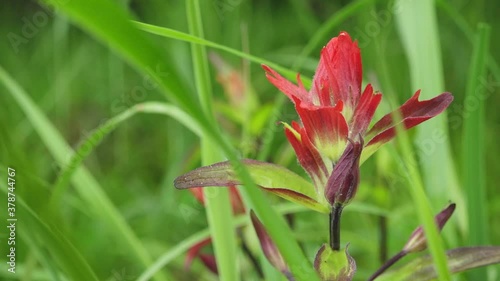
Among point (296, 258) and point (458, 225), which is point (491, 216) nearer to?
point (458, 225)

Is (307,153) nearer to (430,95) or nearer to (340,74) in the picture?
(340,74)

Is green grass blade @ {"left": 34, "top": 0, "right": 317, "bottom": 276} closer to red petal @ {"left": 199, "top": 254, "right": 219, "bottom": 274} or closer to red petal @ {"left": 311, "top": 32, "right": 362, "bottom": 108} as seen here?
red petal @ {"left": 311, "top": 32, "right": 362, "bottom": 108}

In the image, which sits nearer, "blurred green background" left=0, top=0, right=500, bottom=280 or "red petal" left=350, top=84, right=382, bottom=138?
"red petal" left=350, top=84, right=382, bottom=138

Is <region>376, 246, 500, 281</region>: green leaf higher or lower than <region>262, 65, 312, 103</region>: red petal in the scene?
lower

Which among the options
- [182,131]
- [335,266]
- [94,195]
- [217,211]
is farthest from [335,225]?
[182,131]

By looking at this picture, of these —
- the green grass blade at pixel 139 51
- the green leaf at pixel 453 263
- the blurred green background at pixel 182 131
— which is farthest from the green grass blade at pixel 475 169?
the green grass blade at pixel 139 51

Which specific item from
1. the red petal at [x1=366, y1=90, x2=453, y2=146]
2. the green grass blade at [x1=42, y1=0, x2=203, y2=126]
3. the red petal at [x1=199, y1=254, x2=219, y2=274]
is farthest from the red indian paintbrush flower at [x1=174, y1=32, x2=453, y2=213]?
the red petal at [x1=199, y1=254, x2=219, y2=274]

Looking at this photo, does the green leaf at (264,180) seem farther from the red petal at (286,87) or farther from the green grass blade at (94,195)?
the green grass blade at (94,195)
